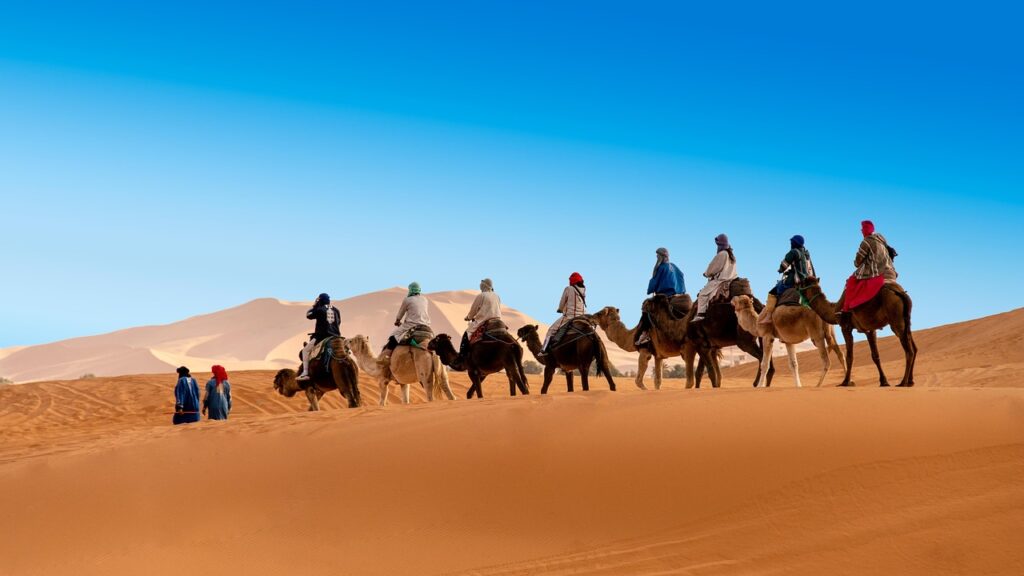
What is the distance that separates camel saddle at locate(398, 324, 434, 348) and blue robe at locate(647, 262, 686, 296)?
4250mm

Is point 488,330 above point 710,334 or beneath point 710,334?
above

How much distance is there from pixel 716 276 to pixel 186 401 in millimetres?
9644

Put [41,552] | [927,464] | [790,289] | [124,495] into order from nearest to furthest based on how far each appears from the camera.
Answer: [927,464] < [41,552] < [124,495] < [790,289]

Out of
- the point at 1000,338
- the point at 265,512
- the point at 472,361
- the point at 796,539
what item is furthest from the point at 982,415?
the point at 1000,338

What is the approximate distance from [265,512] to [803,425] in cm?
503

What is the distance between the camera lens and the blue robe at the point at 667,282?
17430 millimetres

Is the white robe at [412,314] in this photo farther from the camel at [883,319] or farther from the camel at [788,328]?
the camel at [883,319]

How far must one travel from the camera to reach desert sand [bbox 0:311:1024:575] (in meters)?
7.17

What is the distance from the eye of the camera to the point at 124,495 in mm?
9492

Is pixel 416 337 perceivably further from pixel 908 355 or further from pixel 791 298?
pixel 908 355

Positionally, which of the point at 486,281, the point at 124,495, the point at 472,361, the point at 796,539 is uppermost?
the point at 486,281

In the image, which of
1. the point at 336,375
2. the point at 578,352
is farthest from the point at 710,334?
the point at 336,375

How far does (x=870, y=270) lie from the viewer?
13.8 m

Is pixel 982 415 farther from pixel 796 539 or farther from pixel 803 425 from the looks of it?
pixel 796 539
